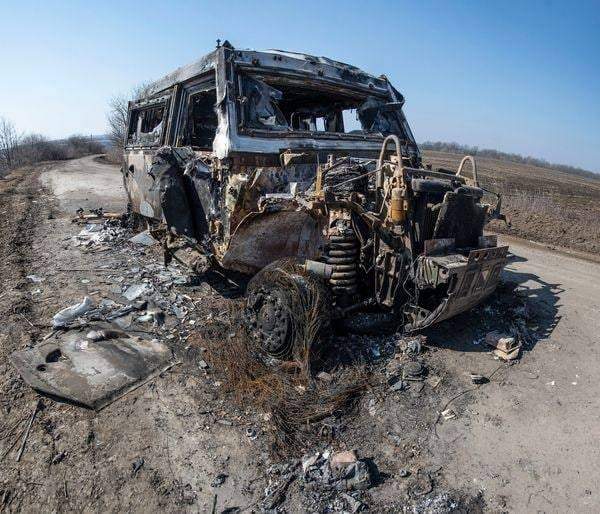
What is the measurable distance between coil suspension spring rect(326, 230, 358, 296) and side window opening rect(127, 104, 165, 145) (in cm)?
286

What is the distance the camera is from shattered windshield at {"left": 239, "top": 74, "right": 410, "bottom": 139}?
399 cm

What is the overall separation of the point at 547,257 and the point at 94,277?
7010 mm

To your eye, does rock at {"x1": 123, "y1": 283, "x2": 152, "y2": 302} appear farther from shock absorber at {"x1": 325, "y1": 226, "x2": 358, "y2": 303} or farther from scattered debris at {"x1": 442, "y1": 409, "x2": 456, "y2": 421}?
scattered debris at {"x1": 442, "y1": 409, "x2": 456, "y2": 421}

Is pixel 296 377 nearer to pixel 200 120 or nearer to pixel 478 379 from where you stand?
pixel 478 379

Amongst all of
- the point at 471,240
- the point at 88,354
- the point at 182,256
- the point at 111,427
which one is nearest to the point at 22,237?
the point at 182,256

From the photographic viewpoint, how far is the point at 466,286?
3311 millimetres

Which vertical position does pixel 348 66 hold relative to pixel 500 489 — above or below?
above

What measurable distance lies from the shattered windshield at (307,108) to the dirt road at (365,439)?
6.54 ft

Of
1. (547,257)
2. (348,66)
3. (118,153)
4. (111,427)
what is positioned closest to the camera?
(111,427)

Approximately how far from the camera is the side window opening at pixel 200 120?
4.72 m

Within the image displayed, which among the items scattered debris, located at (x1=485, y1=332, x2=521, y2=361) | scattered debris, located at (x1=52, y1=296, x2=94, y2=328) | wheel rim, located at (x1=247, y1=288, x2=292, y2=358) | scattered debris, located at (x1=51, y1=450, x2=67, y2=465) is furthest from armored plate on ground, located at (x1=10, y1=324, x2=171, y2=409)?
scattered debris, located at (x1=485, y1=332, x2=521, y2=361)

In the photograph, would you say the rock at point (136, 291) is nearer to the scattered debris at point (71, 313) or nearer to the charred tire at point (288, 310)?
the scattered debris at point (71, 313)

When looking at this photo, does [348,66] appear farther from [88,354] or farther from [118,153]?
[118,153]

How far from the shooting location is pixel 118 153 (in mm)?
34562
